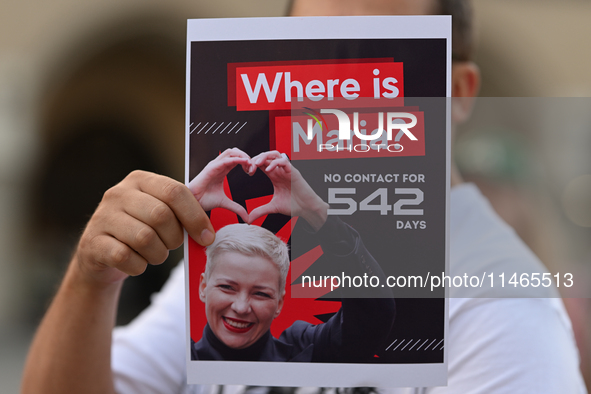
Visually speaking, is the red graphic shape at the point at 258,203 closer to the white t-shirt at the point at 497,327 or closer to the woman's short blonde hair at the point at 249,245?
the woman's short blonde hair at the point at 249,245

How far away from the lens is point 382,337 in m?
0.60

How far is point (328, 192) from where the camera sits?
1.96 feet

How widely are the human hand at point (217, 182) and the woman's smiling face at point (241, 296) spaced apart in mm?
67

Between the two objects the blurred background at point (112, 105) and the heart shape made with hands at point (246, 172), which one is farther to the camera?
the blurred background at point (112, 105)

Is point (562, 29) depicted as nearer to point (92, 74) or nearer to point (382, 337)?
point (382, 337)

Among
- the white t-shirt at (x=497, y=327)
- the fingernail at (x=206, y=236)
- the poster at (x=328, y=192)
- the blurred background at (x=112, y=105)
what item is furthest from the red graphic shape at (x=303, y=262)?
the blurred background at (x=112, y=105)

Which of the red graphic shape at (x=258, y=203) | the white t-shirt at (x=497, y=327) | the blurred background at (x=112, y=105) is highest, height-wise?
the blurred background at (x=112, y=105)

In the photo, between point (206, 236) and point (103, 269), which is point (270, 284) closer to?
point (206, 236)

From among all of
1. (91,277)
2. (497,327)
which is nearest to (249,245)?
(91,277)

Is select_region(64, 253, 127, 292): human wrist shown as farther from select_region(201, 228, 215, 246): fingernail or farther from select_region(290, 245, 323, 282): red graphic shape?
→ select_region(290, 245, 323, 282): red graphic shape

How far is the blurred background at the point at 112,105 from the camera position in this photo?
7.17ft

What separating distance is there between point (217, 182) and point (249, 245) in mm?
100

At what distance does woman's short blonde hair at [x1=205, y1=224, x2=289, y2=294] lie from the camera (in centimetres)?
59

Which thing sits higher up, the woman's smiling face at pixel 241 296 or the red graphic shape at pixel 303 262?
the red graphic shape at pixel 303 262
